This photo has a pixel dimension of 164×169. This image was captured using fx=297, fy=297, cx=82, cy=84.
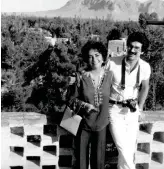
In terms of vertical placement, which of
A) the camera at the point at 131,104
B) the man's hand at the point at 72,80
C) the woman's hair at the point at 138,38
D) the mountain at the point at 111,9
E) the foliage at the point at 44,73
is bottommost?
the foliage at the point at 44,73

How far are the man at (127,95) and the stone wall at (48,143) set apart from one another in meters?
0.35

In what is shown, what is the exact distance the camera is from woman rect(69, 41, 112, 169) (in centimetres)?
251

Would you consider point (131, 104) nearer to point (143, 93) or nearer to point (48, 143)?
point (143, 93)

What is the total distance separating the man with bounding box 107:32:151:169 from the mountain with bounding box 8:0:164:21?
477 ft

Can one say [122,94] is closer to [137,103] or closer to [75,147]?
[137,103]

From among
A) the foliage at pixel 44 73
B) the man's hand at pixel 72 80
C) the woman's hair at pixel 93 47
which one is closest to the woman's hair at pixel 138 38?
the woman's hair at pixel 93 47

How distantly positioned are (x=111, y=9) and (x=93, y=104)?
511ft

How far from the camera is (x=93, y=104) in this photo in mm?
2508

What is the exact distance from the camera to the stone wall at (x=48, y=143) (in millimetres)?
2943

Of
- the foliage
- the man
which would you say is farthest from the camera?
the foliage

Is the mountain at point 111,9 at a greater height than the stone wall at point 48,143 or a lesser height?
greater

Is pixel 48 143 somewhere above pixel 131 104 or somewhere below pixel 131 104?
below

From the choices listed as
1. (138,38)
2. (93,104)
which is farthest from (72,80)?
(138,38)

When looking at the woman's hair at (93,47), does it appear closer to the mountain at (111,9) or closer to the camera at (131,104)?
the camera at (131,104)
